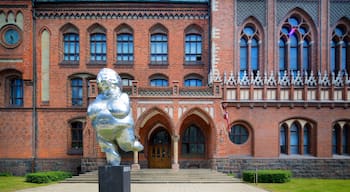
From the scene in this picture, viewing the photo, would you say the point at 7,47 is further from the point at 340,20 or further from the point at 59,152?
the point at 340,20

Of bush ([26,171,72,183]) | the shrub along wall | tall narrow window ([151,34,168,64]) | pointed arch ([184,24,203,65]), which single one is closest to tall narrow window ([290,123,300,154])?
the shrub along wall

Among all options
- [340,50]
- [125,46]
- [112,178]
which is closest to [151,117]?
[125,46]

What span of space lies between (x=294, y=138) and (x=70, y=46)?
19694 mm

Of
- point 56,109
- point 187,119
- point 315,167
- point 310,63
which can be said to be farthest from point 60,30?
point 315,167

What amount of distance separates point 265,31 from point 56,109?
59.0 feet

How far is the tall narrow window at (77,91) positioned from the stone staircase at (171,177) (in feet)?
23.8

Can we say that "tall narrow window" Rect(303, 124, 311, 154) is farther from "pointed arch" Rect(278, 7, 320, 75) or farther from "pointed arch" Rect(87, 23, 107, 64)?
"pointed arch" Rect(87, 23, 107, 64)

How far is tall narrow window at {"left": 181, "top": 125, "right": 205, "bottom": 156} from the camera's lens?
24.0 m

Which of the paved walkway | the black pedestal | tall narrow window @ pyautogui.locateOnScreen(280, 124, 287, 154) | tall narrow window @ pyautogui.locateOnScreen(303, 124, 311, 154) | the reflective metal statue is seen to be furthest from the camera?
tall narrow window @ pyautogui.locateOnScreen(303, 124, 311, 154)

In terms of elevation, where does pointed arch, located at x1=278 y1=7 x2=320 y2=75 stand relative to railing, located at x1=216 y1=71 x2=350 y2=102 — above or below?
above

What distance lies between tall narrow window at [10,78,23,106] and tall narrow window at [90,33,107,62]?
250 inches

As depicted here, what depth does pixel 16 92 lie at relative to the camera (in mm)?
25312

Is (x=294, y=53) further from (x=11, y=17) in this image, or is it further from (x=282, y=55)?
(x=11, y=17)

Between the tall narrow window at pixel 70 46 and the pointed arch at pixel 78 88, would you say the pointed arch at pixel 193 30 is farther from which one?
the tall narrow window at pixel 70 46
